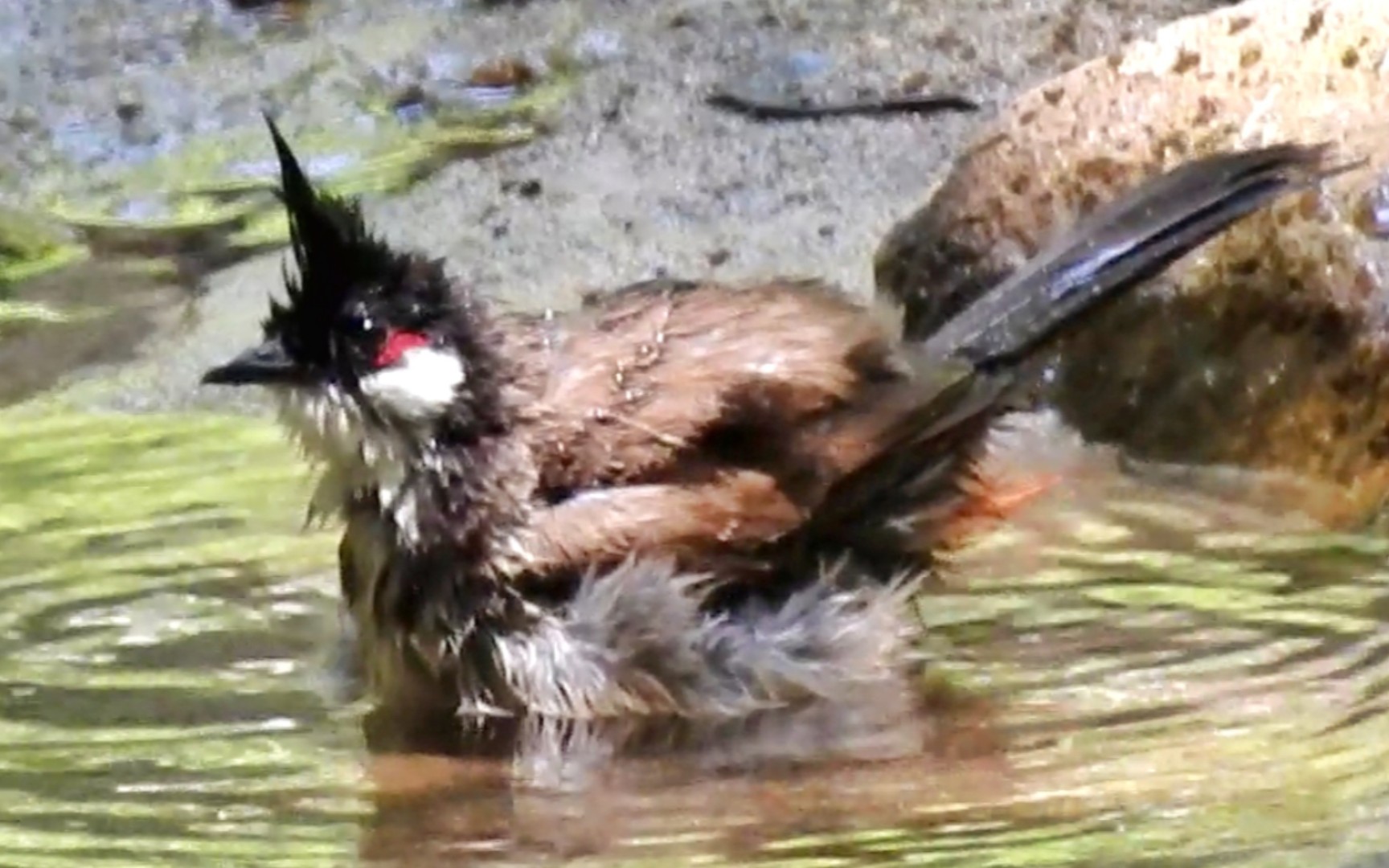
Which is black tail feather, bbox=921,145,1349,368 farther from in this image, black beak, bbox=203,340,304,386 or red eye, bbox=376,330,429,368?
black beak, bbox=203,340,304,386

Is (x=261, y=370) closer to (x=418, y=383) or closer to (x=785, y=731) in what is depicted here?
(x=418, y=383)

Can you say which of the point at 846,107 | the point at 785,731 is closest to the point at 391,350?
the point at 785,731

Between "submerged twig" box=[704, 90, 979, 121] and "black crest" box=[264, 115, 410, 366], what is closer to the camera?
"black crest" box=[264, 115, 410, 366]

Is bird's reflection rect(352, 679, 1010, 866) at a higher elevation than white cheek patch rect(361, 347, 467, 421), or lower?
lower

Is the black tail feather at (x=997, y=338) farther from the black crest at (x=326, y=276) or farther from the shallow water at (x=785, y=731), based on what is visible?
the black crest at (x=326, y=276)

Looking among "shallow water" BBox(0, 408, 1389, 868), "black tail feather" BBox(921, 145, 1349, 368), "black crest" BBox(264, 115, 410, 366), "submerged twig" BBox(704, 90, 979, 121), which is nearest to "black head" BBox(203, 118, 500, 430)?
"black crest" BBox(264, 115, 410, 366)

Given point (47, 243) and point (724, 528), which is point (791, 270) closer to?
point (47, 243)
